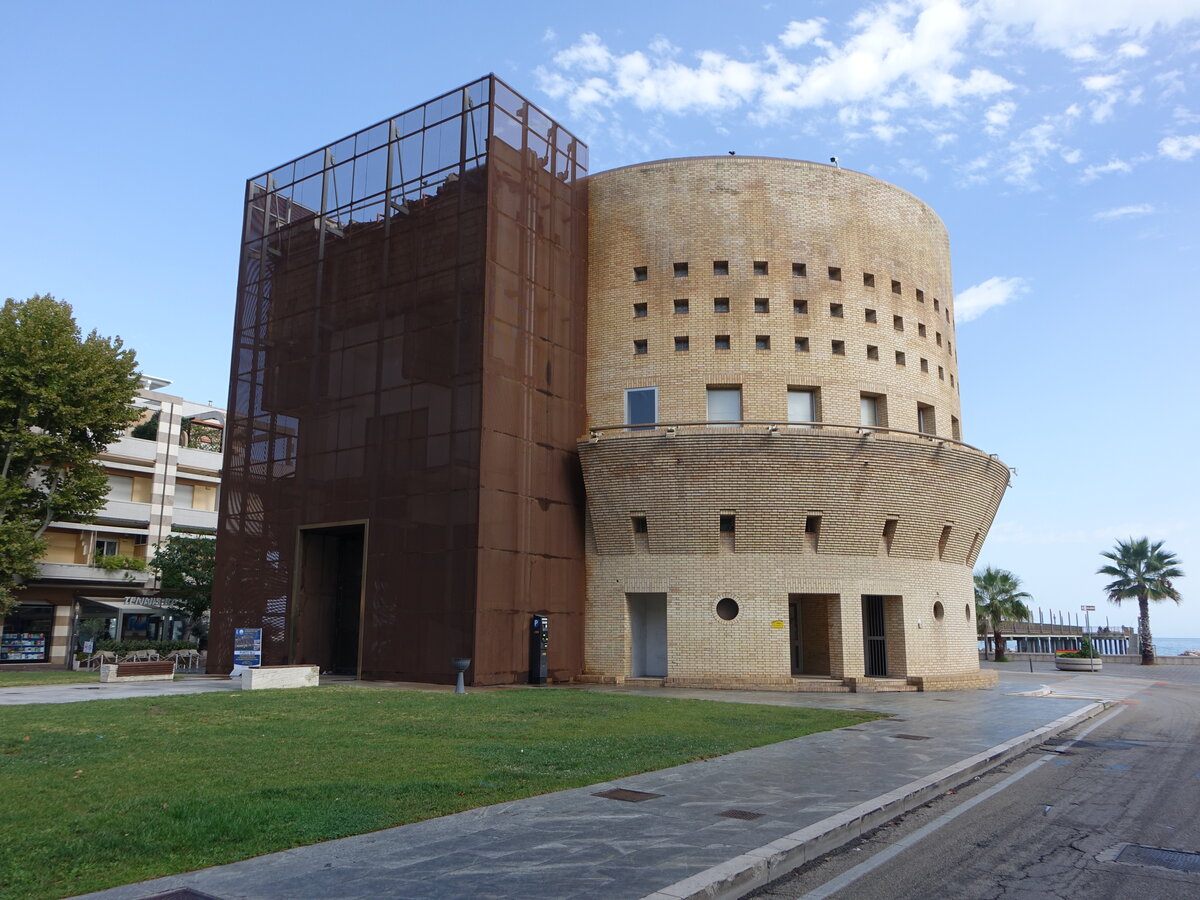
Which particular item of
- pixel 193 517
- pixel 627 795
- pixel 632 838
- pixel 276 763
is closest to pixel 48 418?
pixel 193 517

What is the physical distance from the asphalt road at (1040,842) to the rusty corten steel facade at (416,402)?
16158 mm

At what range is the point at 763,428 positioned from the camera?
91.7 ft

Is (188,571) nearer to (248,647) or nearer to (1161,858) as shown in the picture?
(248,647)

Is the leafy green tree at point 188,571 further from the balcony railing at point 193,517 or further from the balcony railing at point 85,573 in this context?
the balcony railing at point 193,517

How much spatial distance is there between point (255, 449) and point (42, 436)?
8.69 m

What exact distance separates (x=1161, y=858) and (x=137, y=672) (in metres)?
25.8

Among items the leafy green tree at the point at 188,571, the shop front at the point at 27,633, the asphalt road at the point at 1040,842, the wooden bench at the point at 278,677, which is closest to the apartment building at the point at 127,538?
the shop front at the point at 27,633

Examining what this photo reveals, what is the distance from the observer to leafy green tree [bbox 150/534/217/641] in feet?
140

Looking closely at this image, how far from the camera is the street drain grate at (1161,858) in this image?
7477 mm

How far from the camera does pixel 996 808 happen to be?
9883 millimetres

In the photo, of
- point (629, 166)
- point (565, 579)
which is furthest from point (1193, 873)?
point (629, 166)

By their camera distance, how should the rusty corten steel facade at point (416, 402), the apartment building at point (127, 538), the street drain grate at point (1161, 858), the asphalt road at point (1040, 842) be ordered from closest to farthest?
the asphalt road at point (1040, 842) → the street drain grate at point (1161, 858) → the rusty corten steel facade at point (416, 402) → the apartment building at point (127, 538)

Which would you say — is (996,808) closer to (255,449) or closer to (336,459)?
(336,459)

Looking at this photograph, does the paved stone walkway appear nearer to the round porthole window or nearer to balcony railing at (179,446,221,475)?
the round porthole window
